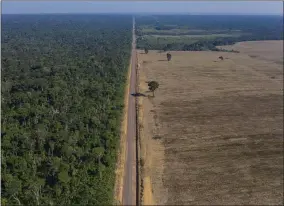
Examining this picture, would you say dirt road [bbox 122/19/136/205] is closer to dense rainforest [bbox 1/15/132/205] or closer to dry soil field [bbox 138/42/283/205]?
dry soil field [bbox 138/42/283/205]

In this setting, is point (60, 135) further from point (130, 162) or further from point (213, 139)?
point (213, 139)

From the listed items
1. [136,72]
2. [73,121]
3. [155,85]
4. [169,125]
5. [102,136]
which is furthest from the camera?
[136,72]

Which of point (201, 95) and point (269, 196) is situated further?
point (201, 95)

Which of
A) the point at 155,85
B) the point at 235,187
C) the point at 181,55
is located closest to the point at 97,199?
the point at 235,187

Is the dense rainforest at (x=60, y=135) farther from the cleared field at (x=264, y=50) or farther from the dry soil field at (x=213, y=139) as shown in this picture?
the cleared field at (x=264, y=50)

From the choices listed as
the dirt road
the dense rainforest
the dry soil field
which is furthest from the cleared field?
the dirt road

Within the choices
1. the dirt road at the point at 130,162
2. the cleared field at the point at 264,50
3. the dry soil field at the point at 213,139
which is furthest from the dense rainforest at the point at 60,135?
the cleared field at the point at 264,50

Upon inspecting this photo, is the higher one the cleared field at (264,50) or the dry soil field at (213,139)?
the cleared field at (264,50)

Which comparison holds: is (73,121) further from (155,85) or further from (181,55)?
(181,55)
